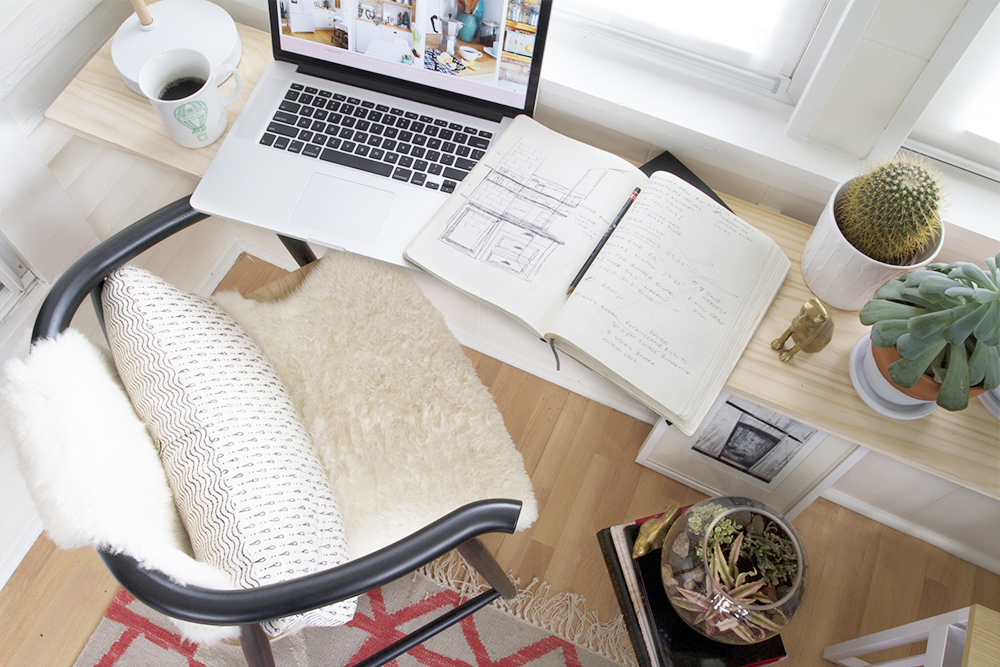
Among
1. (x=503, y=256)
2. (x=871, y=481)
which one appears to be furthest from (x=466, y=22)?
(x=871, y=481)

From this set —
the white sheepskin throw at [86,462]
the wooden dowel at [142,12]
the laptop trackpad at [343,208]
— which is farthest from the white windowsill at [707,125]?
the white sheepskin throw at [86,462]

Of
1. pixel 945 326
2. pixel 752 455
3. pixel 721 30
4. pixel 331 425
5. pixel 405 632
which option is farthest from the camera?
pixel 405 632

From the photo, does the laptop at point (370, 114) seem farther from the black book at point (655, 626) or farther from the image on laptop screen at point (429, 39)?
the black book at point (655, 626)

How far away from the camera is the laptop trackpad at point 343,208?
94 cm

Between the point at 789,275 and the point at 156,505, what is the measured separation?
2.85ft

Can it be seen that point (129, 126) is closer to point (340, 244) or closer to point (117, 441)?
point (340, 244)

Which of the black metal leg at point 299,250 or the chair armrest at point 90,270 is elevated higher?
the chair armrest at point 90,270

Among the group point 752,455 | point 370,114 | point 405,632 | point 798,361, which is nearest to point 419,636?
point 405,632

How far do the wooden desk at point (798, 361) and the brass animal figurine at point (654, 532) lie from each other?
12.3 inches

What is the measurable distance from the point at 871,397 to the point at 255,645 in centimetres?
82

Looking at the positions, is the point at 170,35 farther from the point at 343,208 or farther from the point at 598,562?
the point at 598,562

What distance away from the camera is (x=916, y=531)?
1364 millimetres

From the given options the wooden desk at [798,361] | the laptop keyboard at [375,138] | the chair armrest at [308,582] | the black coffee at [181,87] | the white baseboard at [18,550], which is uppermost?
the black coffee at [181,87]

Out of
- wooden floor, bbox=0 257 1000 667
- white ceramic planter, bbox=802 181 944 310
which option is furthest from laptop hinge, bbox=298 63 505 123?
wooden floor, bbox=0 257 1000 667
